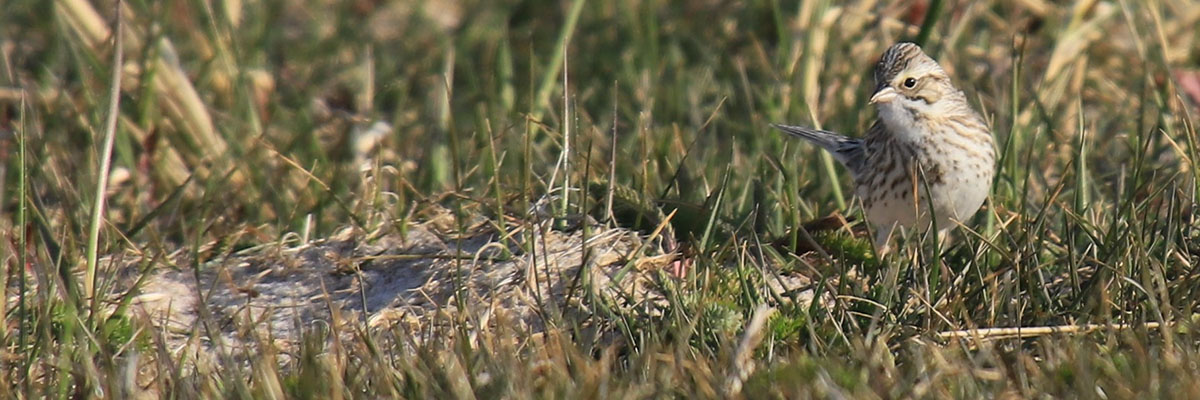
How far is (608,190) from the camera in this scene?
3871 millimetres

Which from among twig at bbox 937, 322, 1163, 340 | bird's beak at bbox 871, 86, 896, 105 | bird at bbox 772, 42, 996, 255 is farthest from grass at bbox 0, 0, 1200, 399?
bird's beak at bbox 871, 86, 896, 105

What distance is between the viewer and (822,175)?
479 centimetres

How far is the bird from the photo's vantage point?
400cm

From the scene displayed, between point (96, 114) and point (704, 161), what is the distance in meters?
1.96

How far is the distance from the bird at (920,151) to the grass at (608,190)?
0.13 m

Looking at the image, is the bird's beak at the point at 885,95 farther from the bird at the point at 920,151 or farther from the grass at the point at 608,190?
the grass at the point at 608,190

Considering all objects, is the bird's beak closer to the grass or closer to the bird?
the bird

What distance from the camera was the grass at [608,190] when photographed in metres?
3.12

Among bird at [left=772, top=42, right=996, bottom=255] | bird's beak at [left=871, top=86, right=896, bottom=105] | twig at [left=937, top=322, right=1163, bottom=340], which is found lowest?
twig at [left=937, top=322, right=1163, bottom=340]

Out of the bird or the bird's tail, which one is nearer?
the bird

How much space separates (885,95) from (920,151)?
16 cm

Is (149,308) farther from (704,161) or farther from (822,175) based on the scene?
(822,175)

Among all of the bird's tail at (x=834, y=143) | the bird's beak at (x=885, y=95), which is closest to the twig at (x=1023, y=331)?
the bird's beak at (x=885, y=95)

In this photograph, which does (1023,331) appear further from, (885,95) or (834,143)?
(834,143)
